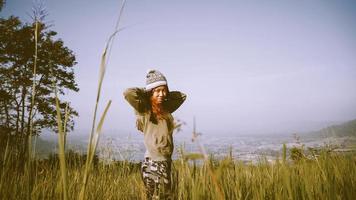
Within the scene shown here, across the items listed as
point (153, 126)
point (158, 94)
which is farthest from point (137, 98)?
point (153, 126)

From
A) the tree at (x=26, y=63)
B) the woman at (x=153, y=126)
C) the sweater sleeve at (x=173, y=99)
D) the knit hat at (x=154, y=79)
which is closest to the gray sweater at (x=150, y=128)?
the woman at (x=153, y=126)

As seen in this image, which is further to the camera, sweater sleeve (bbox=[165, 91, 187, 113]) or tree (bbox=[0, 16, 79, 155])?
tree (bbox=[0, 16, 79, 155])

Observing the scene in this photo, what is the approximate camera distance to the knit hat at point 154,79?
128 inches

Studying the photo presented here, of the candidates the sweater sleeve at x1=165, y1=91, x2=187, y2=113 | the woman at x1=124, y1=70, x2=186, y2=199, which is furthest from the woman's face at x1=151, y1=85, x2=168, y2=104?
the sweater sleeve at x1=165, y1=91, x2=187, y2=113

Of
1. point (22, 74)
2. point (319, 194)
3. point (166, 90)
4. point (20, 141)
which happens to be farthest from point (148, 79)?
point (22, 74)

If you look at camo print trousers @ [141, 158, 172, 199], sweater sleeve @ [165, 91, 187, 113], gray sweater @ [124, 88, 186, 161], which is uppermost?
sweater sleeve @ [165, 91, 187, 113]

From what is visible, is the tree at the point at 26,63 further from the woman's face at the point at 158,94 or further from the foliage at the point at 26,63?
the woman's face at the point at 158,94

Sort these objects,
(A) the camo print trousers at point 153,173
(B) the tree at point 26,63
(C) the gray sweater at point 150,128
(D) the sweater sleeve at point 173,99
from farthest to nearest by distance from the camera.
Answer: (B) the tree at point 26,63 → (D) the sweater sleeve at point 173,99 → (C) the gray sweater at point 150,128 → (A) the camo print trousers at point 153,173

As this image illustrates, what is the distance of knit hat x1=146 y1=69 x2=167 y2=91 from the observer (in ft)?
10.6

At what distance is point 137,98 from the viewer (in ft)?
10.4

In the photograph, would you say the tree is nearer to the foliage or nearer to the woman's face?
the foliage

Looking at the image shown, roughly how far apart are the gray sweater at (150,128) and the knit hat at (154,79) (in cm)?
12

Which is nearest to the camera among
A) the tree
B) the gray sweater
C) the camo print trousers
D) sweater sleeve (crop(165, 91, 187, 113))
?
the camo print trousers

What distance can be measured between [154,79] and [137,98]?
1.06ft
